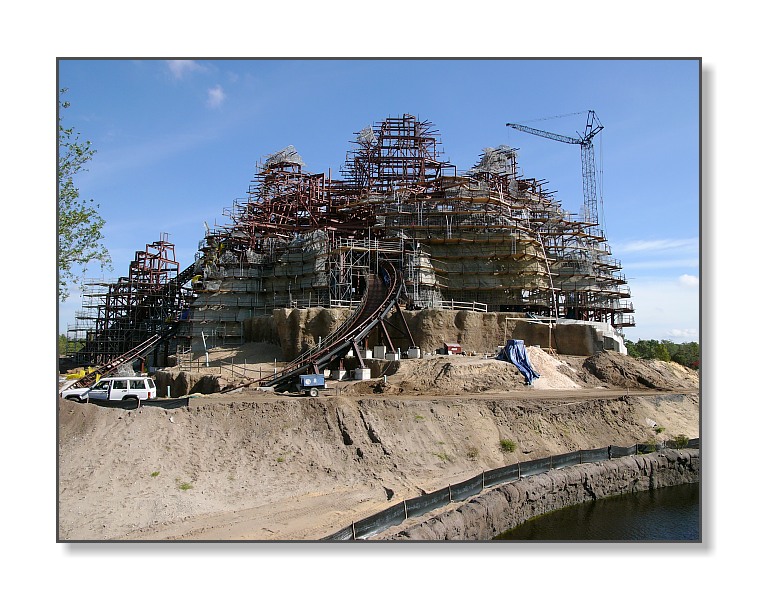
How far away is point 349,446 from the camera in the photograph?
2545cm

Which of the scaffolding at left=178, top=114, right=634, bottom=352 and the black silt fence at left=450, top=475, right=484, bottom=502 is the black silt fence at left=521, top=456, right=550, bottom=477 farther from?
the scaffolding at left=178, top=114, right=634, bottom=352

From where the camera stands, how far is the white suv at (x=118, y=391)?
92.1 feet

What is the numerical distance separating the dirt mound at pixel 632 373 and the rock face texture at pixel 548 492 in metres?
13.4

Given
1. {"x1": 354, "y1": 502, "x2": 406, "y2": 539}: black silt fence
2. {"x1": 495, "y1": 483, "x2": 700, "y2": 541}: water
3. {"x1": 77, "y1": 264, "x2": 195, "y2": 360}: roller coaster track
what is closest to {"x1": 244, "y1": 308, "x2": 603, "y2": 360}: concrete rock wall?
{"x1": 495, "y1": 483, "x2": 700, "y2": 541}: water

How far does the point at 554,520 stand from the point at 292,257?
3803cm

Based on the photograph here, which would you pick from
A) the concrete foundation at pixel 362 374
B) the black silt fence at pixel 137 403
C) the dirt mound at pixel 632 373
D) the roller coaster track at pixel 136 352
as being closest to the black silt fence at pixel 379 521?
the black silt fence at pixel 137 403

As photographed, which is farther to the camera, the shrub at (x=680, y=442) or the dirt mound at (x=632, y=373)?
the dirt mound at (x=632, y=373)

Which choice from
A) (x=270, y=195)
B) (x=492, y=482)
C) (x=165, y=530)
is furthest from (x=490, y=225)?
(x=165, y=530)

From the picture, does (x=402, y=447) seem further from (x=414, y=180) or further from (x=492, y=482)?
(x=414, y=180)

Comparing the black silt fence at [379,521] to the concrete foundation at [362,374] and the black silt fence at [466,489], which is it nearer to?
the black silt fence at [466,489]

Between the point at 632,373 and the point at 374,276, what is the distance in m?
20.4

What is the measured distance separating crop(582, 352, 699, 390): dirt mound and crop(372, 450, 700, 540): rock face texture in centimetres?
1339

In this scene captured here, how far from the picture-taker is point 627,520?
23828mm

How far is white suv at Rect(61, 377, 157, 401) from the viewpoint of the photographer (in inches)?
1105
